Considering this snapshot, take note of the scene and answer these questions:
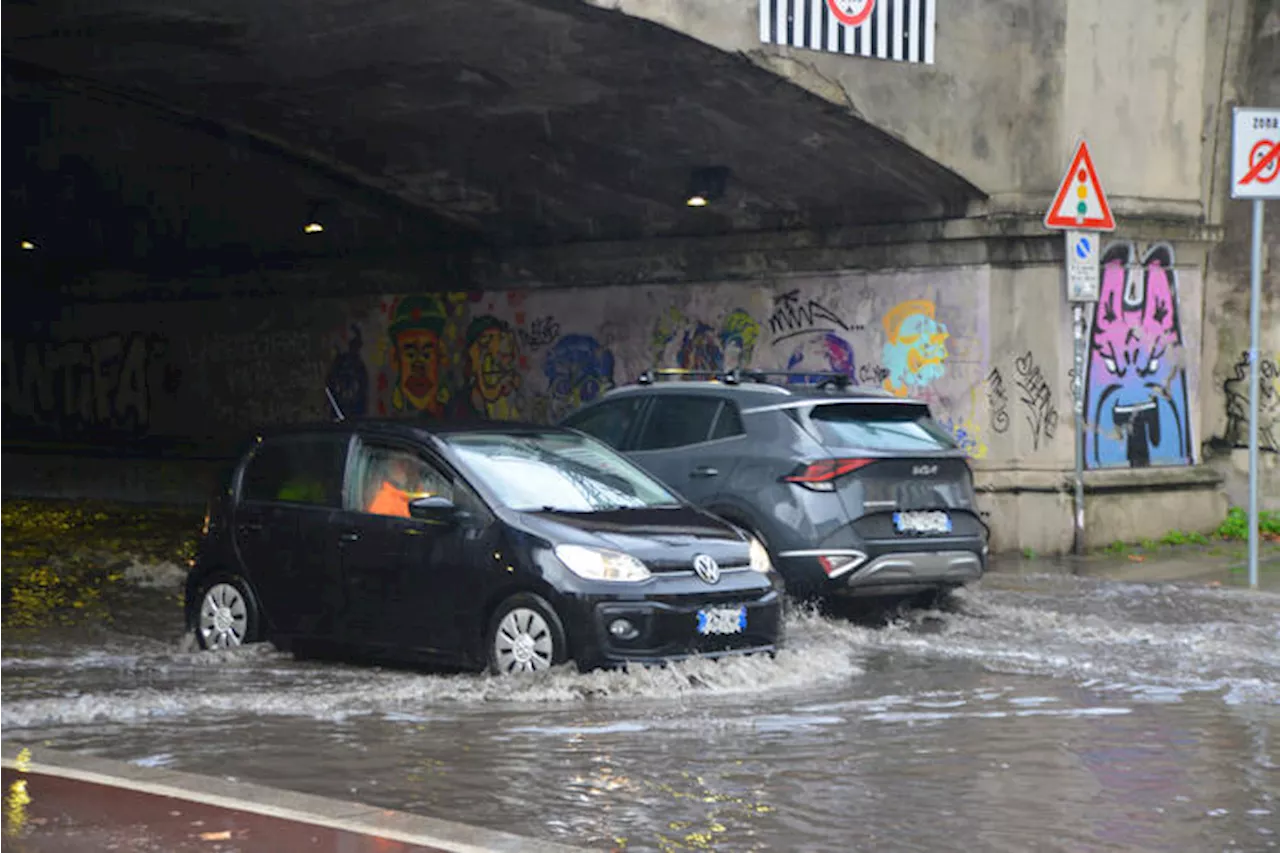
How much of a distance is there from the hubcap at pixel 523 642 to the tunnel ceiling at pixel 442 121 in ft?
19.2

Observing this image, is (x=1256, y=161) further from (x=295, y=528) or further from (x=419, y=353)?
(x=419, y=353)

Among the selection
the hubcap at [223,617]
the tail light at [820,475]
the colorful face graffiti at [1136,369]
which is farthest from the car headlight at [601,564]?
the colorful face graffiti at [1136,369]

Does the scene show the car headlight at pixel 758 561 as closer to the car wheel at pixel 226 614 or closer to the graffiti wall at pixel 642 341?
the car wheel at pixel 226 614

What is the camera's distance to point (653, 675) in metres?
10.1

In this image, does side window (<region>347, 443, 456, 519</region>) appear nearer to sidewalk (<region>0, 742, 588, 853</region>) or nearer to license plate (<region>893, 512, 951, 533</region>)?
license plate (<region>893, 512, 951, 533</region>)

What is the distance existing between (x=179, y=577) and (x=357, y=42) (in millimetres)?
4980

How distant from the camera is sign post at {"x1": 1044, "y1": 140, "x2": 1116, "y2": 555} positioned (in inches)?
672

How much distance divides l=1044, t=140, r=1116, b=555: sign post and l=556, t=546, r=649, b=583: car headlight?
806 cm

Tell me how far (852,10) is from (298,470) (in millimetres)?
7535

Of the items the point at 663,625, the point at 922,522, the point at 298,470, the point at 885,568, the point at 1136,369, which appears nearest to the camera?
the point at 663,625

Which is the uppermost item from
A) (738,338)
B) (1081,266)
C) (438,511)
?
(1081,266)

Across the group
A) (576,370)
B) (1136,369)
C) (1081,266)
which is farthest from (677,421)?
(576,370)

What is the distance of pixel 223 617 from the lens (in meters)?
11.9

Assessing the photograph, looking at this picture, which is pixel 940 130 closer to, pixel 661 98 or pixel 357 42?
pixel 661 98
